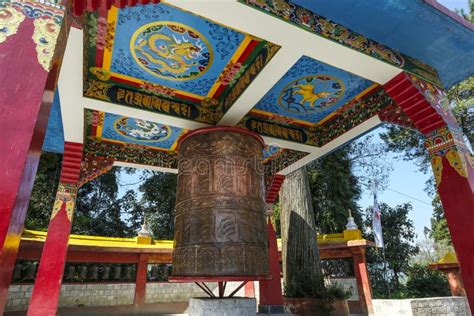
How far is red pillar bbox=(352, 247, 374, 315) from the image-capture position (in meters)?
10.0

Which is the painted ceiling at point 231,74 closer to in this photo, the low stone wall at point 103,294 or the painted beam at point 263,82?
the painted beam at point 263,82

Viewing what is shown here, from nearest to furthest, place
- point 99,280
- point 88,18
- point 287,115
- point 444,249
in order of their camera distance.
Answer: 1. point 88,18
2. point 287,115
3. point 99,280
4. point 444,249

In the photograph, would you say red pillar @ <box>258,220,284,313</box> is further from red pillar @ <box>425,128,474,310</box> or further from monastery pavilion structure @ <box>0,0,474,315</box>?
red pillar @ <box>425,128,474,310</box>

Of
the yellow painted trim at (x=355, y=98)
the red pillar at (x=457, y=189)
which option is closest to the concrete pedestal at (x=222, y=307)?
the red pillar at (x=457, y=189)

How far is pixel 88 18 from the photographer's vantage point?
3.12 meters

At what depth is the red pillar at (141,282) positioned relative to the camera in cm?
1120

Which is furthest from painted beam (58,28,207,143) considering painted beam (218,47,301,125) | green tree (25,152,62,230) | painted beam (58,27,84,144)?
green tree (25,152,62,230)

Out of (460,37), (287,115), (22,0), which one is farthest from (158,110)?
(460,37)

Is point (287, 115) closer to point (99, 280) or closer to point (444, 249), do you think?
point (99, 280)

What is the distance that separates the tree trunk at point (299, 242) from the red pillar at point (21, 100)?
289 inches

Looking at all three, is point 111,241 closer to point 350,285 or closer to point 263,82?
point 350,285

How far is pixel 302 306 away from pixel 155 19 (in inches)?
272

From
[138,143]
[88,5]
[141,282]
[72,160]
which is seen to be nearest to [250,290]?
[141,282]

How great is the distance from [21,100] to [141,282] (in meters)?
11.0
